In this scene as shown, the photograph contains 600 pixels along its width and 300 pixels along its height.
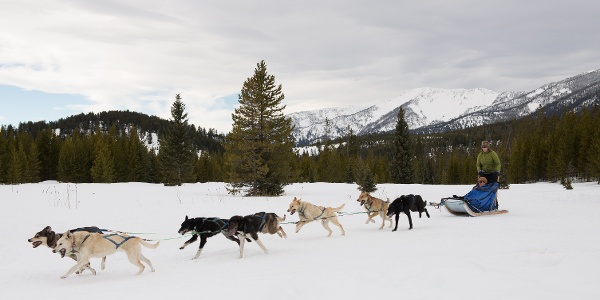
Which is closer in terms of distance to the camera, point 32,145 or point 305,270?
point 305,270

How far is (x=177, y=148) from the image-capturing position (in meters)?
38.1

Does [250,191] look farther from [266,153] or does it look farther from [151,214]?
[151,214]

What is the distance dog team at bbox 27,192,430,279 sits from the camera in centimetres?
672

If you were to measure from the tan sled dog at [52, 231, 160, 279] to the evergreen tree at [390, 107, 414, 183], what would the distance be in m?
42.7

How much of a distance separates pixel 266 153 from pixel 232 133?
247 centimetres

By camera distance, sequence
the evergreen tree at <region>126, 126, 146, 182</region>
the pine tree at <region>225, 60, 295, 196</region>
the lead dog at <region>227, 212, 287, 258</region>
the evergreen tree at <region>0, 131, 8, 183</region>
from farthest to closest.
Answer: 1. the evergreen tree at <region>126, 126, 146, 182</region>
2. the evergreen tree at <region>0, 131, 8, 183</region>
3. the pine tree at <region>225, 60, 295, 196</region>
4. the lead dog at <region>227, 212, 287, 258</region>

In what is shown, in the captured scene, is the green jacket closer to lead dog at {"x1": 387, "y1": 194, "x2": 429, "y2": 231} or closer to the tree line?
lead dog at {"x1": 387, "y1": 194, "x2": 429, "y2": 231}

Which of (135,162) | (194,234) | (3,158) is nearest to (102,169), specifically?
(135,162)

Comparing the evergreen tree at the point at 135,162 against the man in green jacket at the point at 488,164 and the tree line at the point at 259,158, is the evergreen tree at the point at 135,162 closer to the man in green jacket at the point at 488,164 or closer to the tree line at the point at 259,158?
the tree line at the point at 259,158

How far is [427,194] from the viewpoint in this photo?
23078 millimetres

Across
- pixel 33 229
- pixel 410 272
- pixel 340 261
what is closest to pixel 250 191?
pixel 33 229

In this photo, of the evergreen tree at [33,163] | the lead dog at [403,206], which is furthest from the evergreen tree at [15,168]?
the lead dog at [403,206]

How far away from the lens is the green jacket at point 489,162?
12719 millimetres

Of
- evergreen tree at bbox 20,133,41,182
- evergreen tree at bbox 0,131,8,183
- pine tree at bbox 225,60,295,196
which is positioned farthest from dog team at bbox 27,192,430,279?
evergreen tree at bbox 20,133,41,182
